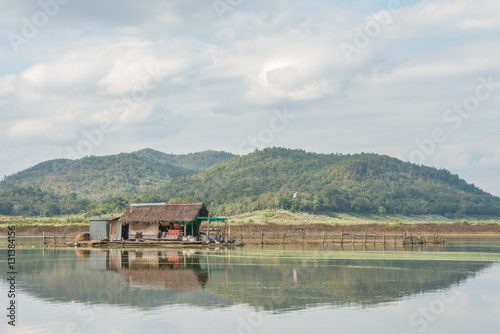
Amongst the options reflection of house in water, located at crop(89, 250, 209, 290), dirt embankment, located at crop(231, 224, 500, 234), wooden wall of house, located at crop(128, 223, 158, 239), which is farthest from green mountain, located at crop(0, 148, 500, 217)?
reflection of house in water, located at crop(89, 250, 209, 290)

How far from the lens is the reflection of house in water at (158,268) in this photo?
26406mm

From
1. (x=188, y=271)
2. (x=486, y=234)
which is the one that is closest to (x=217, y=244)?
(x=188, y=271)

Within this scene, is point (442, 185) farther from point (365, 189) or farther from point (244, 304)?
Answer: point (244, 304)

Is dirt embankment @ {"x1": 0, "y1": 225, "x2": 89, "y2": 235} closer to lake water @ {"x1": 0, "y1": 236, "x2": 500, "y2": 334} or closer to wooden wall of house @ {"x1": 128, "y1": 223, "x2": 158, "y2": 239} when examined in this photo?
wooden wall of house @ {"x1": 128, "y1": 223, "x2": 158, "y2": 239}

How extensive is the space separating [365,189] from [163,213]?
9248 cm

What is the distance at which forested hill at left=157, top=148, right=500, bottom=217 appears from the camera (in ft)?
385

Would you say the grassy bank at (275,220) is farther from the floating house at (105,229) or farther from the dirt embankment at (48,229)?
the floating house at (105,229)

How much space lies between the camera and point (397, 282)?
26.8 m

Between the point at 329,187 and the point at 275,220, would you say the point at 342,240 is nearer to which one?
the point at 275,220

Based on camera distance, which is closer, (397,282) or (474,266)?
(397,282)

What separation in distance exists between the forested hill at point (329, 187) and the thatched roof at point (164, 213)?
55.4 metres

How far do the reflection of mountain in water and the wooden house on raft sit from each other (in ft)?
36.0

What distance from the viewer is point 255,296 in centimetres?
2283

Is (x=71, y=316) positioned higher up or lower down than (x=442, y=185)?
lower down
